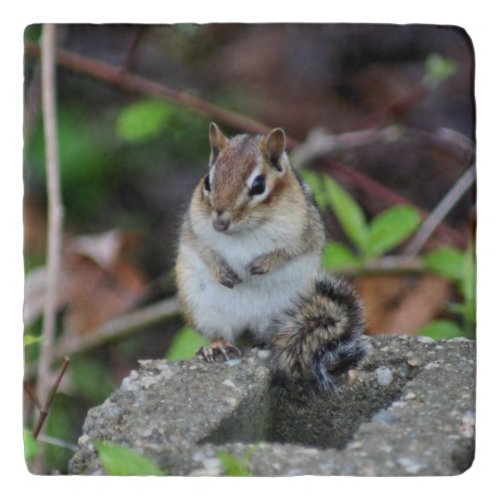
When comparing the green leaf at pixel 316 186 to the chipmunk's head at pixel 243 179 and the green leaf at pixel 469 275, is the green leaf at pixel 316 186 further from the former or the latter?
the green leaf at pixel 469 275

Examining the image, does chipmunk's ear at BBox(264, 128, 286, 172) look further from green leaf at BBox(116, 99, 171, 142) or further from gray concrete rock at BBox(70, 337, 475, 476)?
gray concrete rock at BBox(70, 337, 475, 476)

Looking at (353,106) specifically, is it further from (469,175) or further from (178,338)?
(178,338)

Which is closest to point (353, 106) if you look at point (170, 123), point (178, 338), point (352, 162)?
point (352, 162)

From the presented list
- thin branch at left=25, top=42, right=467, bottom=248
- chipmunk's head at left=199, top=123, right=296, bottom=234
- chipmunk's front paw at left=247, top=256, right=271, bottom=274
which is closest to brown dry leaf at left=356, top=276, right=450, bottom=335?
thin branch at left=25, top=42, right=467, bottom=248

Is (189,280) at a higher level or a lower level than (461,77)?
lower

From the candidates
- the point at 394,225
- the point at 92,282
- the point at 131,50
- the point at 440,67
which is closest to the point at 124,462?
the point at 92,282

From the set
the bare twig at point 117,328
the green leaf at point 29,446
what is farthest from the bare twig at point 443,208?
the green leaf at point 29,446
